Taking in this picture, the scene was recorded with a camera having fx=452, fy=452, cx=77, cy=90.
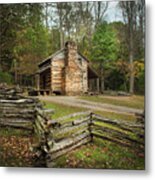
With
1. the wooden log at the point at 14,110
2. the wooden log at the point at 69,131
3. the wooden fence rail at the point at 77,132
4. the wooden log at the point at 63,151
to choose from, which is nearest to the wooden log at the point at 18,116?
the wooden log at the point at 14,110

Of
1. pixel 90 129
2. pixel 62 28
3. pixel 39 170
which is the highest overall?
pixel 62 28

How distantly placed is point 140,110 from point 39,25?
988 mm

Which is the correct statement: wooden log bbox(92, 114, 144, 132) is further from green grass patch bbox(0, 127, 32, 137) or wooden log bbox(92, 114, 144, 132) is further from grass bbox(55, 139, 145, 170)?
green grass patch bbox(0, 127, 32, 137)

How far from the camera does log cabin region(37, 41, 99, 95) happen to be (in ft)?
11.1

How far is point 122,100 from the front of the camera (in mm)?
3297

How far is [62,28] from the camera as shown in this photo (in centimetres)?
341

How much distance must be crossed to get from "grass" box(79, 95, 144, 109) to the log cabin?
7 cm

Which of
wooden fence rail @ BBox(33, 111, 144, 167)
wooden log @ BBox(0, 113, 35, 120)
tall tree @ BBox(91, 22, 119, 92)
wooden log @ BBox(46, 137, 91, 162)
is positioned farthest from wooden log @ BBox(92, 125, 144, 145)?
wooden log @ BBox(0, 113, 35, 120)

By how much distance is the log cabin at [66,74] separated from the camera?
3.37m

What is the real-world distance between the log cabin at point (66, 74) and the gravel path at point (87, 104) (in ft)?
0.13

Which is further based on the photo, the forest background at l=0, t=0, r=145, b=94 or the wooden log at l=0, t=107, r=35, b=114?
the wooden log at l=0, t=107, r=35, b=114

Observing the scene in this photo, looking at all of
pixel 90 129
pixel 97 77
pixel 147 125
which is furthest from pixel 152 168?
pixel 97 77

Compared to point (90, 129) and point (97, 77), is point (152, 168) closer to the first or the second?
point (90, 129)

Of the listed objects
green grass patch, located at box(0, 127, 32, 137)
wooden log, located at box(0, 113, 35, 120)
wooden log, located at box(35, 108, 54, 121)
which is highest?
wooden log, located at box(35, 108, 54, 121)
